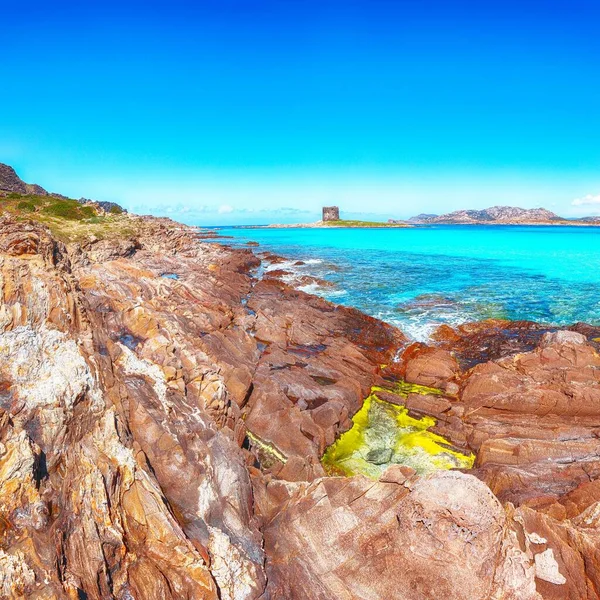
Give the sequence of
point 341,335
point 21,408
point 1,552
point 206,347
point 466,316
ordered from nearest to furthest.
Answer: point 1,552
point 21,408
point 206,347
point 341,335
point 466,316

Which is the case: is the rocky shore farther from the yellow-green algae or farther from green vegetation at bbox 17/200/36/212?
green vegetation at bbox 17/200/36/212

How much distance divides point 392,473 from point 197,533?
16.5 feet

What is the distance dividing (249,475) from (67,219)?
54700 mm

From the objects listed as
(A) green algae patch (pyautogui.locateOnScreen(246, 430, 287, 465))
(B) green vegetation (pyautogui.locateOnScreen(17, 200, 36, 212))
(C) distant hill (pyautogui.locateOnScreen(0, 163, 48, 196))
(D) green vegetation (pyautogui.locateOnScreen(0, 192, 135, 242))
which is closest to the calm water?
(A) green algae patch (pyautogui.locateOnScreen(246, 430, 287, 465))

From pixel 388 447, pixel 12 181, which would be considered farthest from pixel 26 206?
pixel 388 447

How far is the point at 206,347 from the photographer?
20109 mm

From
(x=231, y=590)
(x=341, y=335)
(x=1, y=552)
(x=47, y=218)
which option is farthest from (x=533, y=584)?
(x=47, y=218)

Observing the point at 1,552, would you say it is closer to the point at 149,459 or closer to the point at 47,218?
the point at 149,459

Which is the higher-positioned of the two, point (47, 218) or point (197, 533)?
point (47, 218)

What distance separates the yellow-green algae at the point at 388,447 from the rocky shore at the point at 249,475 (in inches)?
4.7

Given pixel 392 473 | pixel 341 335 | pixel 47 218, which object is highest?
pixel 47 218

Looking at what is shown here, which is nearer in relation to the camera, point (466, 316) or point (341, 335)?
point (341, 335)

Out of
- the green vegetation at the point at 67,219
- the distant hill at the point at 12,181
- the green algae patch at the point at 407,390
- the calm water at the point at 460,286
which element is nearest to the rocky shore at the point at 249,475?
the green algae patch at the point at 407,390

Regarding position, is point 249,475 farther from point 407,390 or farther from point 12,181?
point 12,181
